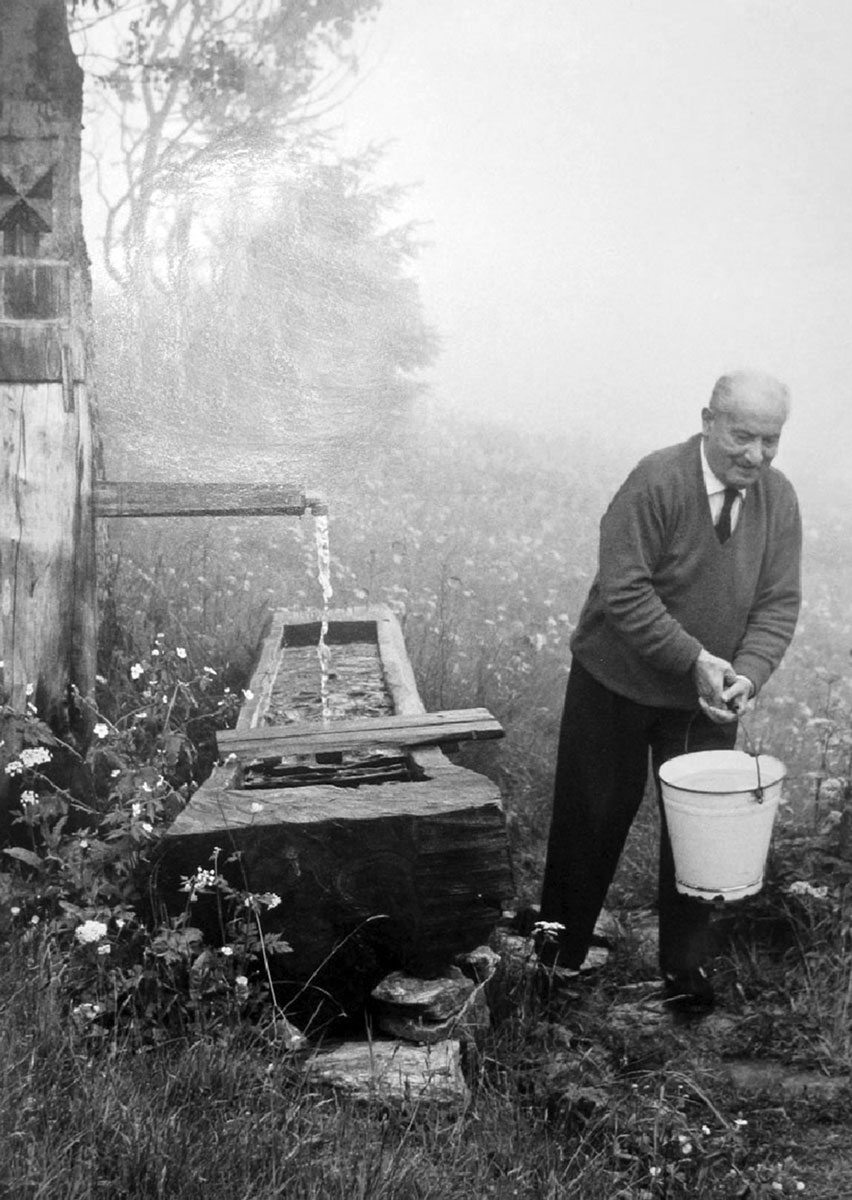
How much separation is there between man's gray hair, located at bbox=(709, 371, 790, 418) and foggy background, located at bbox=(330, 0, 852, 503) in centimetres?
198

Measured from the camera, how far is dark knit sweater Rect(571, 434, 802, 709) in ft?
11.3

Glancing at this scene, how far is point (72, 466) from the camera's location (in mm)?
4262

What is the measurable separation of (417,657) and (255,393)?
1.87 metres

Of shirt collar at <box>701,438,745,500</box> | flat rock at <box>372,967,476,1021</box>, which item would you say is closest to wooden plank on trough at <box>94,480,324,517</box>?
shirt collar at <box>701,438,745,500</box>

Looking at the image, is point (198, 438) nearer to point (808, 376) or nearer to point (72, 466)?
point (72, 466)

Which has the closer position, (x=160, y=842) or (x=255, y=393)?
(x=160, y=842)

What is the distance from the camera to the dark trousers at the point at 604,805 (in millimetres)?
3674

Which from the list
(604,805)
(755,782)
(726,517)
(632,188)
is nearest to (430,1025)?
(604,805)

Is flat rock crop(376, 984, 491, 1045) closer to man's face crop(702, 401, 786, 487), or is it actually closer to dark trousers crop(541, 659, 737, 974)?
dark trousers crop(541, 659, 737, 974)

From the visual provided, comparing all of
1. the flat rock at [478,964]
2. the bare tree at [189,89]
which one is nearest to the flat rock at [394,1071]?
the flat rock at [478,964]

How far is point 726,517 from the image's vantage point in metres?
3.52

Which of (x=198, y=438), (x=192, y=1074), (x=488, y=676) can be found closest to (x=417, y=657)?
(x=488, y=676)

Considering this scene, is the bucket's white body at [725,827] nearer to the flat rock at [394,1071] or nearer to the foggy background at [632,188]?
the flat rock at [394,1071]

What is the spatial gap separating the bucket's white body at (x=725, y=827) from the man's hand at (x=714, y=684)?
4.8 inches
